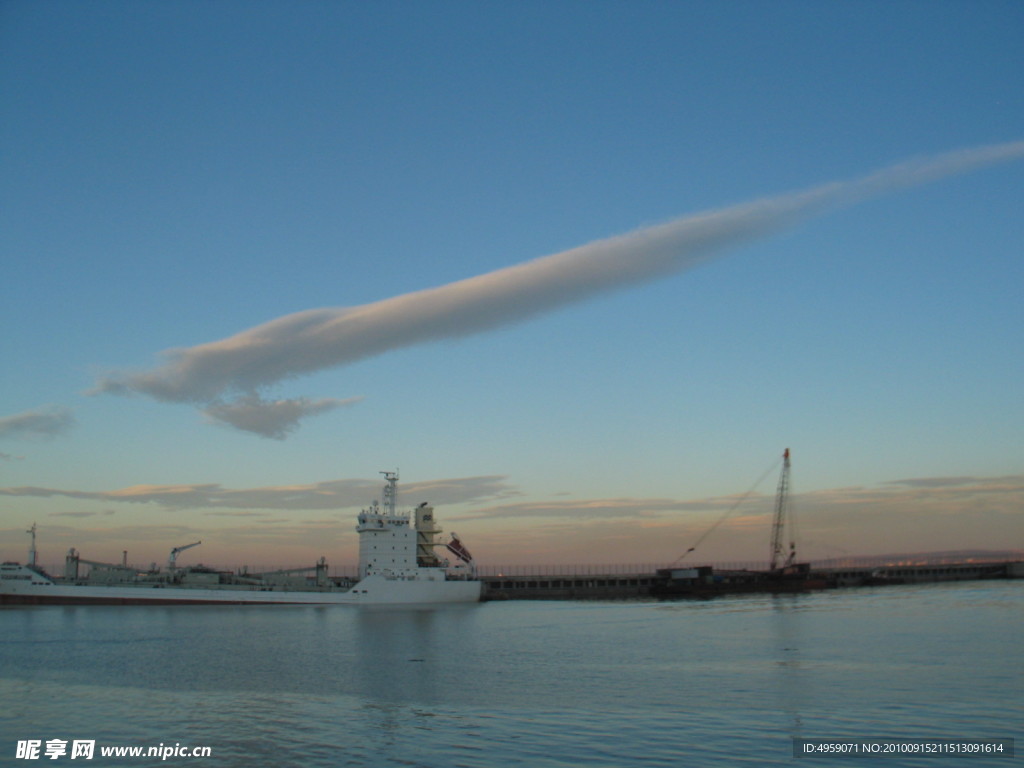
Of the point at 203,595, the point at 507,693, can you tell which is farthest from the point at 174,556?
the point at 507,693

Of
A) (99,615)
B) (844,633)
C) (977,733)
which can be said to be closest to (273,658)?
(977,733)

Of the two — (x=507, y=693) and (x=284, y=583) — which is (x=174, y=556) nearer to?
(x=284, y=583)

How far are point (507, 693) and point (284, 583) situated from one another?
67.6 metres

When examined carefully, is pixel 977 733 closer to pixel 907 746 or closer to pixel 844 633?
pixel 907 746

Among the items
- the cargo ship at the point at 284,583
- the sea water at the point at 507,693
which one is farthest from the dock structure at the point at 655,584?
the sea water at the point at 507,693

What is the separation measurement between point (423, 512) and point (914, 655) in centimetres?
Result: 5969

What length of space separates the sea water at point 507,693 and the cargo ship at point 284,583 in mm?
27791

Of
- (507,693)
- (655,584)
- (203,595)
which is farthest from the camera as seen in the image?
(655,584)

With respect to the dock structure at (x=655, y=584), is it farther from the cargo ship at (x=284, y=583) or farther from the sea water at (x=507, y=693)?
the sea water at (x=507, y=693)

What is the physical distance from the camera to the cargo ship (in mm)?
83625

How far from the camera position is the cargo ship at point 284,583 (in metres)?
83.6

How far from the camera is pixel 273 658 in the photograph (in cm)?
4072

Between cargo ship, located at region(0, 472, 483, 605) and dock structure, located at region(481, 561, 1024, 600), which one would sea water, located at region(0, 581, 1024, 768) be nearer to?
cargo ship, located at region(0, 472, 483, 605)

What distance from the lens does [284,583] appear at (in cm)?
9081
